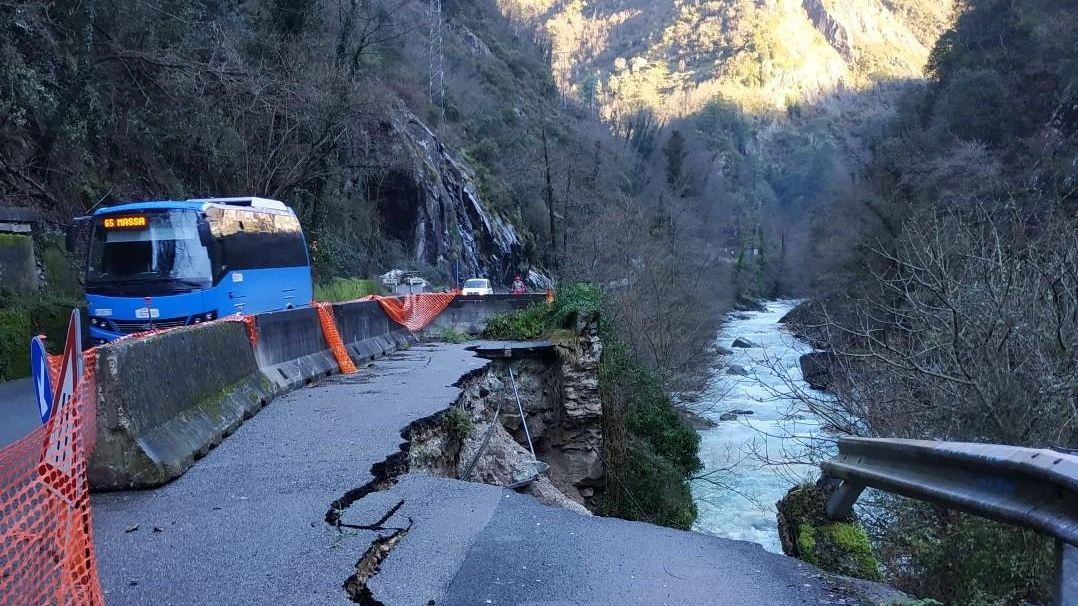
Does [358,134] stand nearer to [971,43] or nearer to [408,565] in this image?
[408,565]

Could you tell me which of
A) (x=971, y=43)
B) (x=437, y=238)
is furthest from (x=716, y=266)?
(x=437, y=238)

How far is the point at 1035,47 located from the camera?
39375 millimetres

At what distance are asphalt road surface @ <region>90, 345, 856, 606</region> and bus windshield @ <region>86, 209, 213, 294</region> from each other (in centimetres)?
826

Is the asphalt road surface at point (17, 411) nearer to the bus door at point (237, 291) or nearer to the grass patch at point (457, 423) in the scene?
the bus door at point (237, 291)

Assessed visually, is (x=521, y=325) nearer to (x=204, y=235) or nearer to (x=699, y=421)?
(x=204, y=235)

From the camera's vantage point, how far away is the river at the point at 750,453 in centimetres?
1424

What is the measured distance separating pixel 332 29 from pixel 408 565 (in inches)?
1059

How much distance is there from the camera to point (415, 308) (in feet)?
56.0

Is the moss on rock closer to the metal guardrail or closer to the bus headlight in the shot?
the metal guardrail

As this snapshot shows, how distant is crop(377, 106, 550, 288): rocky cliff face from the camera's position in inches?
1422

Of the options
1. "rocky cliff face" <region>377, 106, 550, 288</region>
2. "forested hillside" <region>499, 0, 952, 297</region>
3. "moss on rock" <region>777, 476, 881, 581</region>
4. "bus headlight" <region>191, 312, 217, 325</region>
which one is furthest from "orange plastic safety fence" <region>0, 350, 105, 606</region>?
"forested hillside" <region>499, 0, 952, 297</region>

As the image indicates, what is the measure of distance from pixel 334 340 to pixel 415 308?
5386mm

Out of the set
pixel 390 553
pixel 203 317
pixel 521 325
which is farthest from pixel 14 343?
pixel 390 553

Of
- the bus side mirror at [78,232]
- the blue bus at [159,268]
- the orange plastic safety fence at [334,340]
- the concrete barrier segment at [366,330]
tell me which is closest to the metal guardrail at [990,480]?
the orange plastic safety fence at [334,340]
